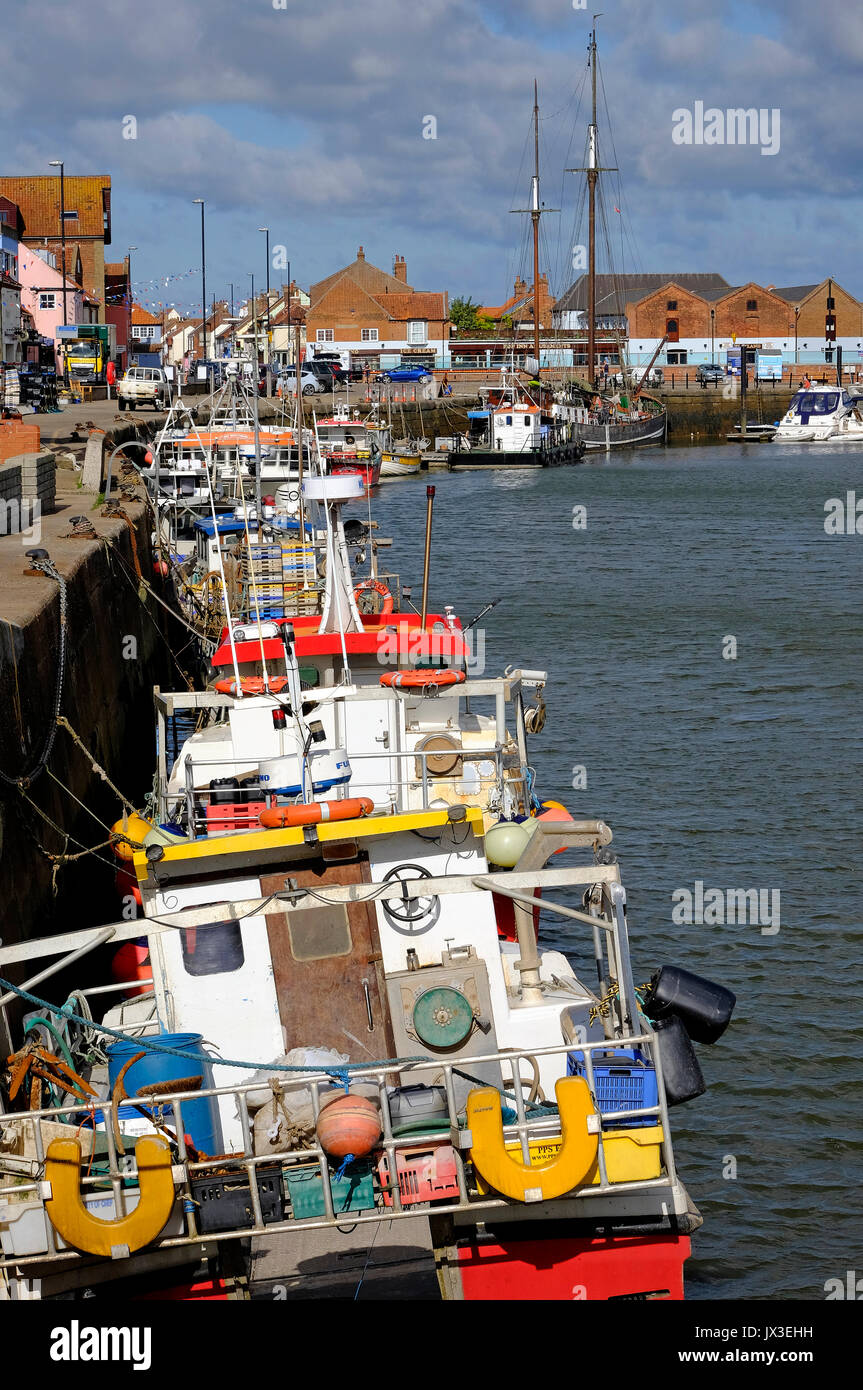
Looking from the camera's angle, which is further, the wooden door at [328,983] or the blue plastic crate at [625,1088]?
the wooden door at [328,983]

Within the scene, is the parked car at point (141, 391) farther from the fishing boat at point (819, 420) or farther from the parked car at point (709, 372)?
the parked car at point (709, 372)

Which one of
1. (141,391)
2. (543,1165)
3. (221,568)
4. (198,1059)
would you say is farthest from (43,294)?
(543,1165)

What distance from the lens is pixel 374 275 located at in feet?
394

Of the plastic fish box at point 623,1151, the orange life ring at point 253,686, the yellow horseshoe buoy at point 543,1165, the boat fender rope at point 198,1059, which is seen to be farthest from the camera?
the orange life ring at point 253,686

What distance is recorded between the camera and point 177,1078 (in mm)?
9328

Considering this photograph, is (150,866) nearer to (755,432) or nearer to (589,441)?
(589,441)

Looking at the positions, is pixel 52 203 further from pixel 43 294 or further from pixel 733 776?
pixel 733 776

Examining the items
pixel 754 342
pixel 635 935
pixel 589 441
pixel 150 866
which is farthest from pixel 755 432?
pixel 150 866

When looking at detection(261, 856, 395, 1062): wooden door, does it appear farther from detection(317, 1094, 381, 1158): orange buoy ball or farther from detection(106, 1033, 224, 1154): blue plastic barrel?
detection(317, 1094, 381, 1158): orange buoy ball

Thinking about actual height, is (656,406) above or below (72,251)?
below

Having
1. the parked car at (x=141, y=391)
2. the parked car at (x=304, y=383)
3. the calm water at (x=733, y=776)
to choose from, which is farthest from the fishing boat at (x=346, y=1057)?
the parked car at (x=304, y=383)

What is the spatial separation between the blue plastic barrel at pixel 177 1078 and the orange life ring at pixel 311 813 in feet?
5.15

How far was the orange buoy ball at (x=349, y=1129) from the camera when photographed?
8.65 meters
